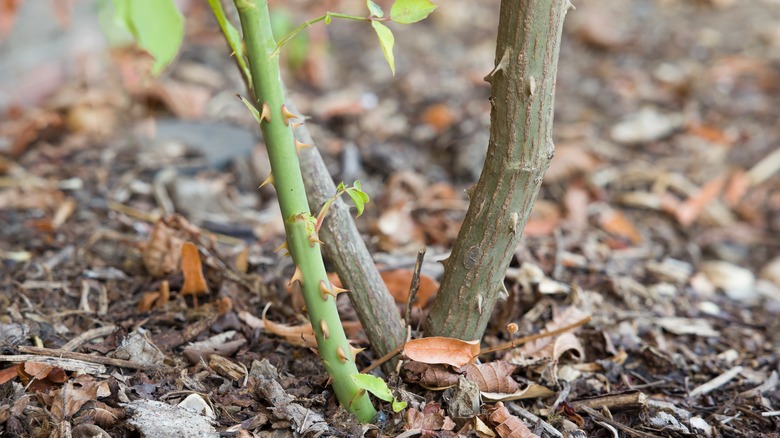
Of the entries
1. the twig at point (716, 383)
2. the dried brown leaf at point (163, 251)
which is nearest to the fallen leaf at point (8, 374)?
the dried brown leaf at point (163, 251)

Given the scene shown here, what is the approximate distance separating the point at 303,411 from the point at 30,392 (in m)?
0.52

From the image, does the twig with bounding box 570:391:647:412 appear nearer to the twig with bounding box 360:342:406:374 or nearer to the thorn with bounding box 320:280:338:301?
the twig with bounding box 360:342:406:374

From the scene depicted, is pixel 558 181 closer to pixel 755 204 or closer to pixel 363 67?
pixel 755 204

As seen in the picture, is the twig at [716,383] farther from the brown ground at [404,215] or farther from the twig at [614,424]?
the twig at [614,424]

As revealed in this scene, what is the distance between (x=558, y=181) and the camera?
302 centimetres

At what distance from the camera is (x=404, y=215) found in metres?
2.46

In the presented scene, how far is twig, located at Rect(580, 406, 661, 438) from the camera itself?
140 cm

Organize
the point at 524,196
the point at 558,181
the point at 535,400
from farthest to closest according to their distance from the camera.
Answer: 1. the point at 558,181
2. the point at 535,400
3. the point at 524,196

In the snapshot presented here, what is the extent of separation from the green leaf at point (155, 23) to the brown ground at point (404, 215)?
2.00 feet

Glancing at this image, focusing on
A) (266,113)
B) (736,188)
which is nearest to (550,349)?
(266,113)

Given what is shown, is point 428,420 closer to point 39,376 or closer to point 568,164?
point 39,376

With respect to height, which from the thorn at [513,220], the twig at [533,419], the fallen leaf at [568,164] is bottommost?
the twig at [533,419]

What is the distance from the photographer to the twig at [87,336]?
150 centimetres

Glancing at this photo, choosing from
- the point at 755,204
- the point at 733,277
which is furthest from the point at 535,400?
the point at 755,204
